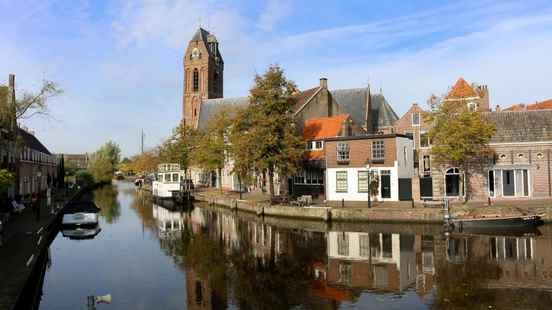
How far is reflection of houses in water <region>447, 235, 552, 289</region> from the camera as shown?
16.1 metres

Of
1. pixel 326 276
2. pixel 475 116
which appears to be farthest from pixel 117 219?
pixel 475 116

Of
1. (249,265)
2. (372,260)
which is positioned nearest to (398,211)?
(372,260)

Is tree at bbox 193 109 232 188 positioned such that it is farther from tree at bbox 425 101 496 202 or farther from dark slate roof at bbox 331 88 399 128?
tree at bbox 425 101 496 202

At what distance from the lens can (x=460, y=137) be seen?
32.2m

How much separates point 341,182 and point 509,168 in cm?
1334

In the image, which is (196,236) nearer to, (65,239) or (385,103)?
(65,239)

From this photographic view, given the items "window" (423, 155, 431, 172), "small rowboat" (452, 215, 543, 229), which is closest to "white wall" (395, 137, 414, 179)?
"window" (423, 155, 431, 172)

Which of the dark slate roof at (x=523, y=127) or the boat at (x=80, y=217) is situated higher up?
the dark slate roof at (x=523, y=127)

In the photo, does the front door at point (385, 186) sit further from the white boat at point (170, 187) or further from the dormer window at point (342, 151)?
the white boat at point (170, 187)

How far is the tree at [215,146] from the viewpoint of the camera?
162 ft

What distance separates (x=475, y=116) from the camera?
3325 cm

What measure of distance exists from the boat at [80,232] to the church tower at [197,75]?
177 ft

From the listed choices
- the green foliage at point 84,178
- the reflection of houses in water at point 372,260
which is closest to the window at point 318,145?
the reflection of houses in water at point 372,260

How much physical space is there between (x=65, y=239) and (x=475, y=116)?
2988 cm
